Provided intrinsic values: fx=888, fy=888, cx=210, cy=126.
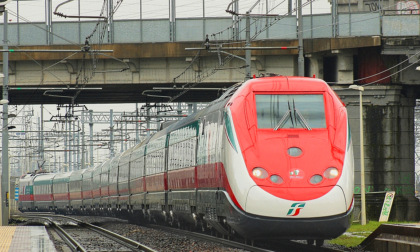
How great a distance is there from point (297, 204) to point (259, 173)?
39.3 inches

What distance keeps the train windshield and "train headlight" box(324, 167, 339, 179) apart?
1156 mm

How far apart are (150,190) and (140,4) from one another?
43.8ft

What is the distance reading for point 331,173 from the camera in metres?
17.2

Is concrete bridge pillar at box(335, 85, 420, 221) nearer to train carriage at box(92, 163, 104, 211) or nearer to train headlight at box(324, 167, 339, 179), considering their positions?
train carriage at box(92, 163, 104, 211)

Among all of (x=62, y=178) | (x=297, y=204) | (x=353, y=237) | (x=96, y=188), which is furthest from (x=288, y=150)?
(x=62, y=178)

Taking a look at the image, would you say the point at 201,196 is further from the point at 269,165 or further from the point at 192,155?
the point at 269,165

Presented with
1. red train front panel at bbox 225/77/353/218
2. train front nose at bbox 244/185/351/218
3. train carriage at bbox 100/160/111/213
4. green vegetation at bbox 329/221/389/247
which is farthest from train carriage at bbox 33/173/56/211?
train front nose at bbox 244/185/351/218

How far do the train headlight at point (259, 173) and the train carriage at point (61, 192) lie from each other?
51.6m

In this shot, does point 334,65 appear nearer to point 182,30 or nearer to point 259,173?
point 182,30

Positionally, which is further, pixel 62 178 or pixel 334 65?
pixel 62 178

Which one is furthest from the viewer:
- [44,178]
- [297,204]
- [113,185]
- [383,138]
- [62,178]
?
[44,178]

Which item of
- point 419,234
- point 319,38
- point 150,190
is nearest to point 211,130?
point 419,234

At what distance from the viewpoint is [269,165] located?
17312 mm

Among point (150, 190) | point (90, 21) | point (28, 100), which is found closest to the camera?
point (150, 190)
